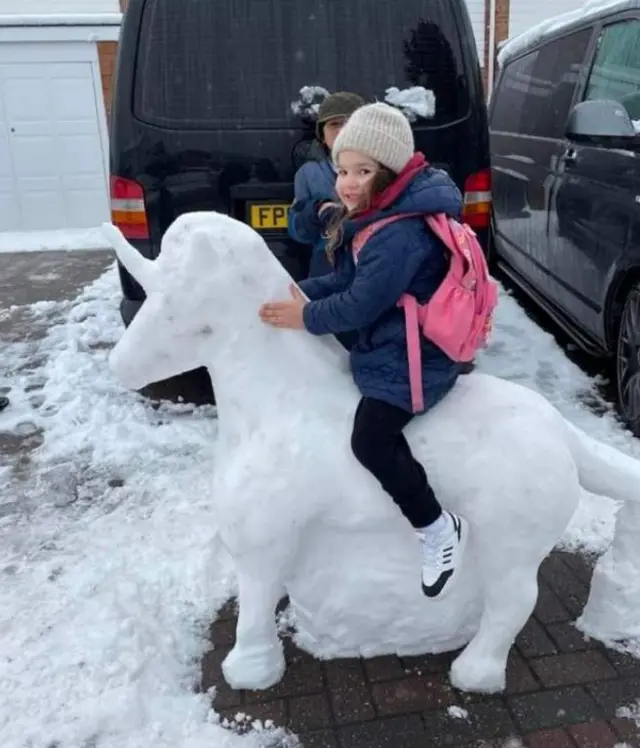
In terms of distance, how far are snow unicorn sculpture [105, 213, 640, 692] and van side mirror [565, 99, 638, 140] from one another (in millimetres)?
2071

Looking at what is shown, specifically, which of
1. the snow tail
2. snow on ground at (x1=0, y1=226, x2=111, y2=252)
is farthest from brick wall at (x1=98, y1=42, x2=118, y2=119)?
the snow tail

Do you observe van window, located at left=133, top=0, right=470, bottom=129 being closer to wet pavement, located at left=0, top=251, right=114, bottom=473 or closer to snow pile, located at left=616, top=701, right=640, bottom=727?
wet pavement, located at left=0, top=251, right=114, bottom=473

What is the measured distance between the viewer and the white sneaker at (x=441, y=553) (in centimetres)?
219

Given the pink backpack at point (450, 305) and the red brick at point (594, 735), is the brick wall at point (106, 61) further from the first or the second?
the red brick at point (594, 735)

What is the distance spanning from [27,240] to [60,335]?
524 centimetres

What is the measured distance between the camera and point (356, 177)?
2111 millimetres

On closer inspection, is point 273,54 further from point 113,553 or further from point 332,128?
point 113,553

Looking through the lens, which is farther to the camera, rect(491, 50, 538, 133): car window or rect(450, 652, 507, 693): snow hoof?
rect(491, 50, 538, 133): car window

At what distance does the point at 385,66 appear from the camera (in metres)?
4.02

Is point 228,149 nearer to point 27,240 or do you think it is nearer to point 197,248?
point 197,248

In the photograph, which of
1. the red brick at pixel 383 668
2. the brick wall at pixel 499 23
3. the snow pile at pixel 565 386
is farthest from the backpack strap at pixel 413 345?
the brick wall at pixel 499 23

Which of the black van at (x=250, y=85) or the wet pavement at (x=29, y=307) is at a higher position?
the black van at (x=250, y=85)

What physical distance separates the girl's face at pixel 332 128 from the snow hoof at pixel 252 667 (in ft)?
6.63

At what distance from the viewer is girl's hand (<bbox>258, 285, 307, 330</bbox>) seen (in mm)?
2191
